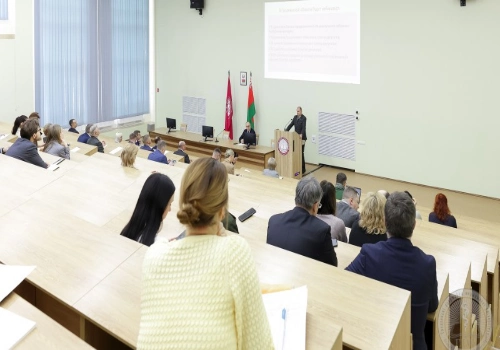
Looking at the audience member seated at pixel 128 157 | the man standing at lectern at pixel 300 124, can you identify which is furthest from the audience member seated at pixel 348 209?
the man standing at lectern at pixel 300 124

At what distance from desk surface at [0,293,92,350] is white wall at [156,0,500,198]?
8205mm

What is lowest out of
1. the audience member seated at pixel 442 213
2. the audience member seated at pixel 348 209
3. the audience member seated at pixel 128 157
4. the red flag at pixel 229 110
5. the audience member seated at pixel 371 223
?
the audience member seated at pixel 442 213

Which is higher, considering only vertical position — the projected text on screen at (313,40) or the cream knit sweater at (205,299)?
the projected text on screen at (313,40)

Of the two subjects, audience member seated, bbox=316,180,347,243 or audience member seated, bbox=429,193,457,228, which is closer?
audience member seated, bbox=316,180,347,243

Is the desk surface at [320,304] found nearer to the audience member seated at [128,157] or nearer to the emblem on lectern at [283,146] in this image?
the audience member seated at [128,157]

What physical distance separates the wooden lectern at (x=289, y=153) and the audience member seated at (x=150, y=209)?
7057 millimetres

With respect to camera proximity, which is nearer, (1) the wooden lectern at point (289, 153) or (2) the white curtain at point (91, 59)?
(1) the wooden lectern at point (289, 153)

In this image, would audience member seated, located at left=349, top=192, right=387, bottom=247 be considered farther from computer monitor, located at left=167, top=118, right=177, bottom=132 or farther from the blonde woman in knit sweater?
computer monitor, located at left=167, top=118, right=177, bottom=132

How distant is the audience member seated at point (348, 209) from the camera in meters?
4.71

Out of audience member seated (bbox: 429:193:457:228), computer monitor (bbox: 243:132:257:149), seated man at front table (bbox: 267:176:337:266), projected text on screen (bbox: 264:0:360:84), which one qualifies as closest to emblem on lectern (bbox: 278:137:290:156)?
computer monitor (bbox: 243:132:257:149)

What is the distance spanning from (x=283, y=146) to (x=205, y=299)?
8.49 meters

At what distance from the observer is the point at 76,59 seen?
37.2 ft

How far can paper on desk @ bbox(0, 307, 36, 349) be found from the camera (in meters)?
1.57

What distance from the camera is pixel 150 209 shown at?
259cm
